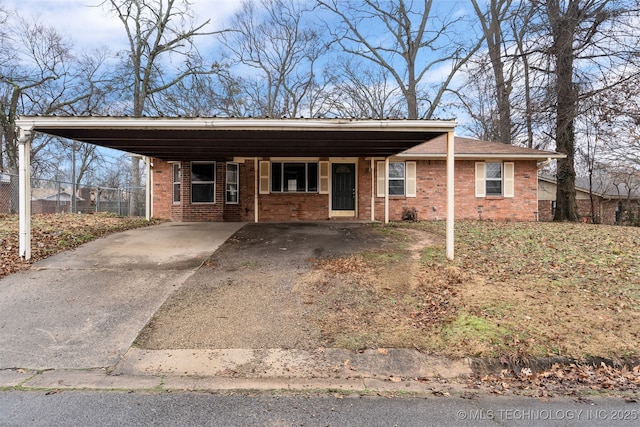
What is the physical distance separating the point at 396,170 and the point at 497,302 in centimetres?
958

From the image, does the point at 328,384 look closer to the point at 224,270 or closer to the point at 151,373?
→ the point at 151,373

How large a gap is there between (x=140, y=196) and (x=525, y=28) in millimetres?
20564

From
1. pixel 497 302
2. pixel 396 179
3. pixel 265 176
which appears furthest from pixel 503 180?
pixel 497 302

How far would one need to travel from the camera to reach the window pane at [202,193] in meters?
13.4

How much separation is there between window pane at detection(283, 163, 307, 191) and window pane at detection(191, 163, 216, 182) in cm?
266

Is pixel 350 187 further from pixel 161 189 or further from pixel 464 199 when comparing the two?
pixel 161 189

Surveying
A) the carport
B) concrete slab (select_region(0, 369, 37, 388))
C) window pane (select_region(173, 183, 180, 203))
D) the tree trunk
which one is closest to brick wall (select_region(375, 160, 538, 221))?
the tree trunk

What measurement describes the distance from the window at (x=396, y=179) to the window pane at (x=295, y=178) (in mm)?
3310

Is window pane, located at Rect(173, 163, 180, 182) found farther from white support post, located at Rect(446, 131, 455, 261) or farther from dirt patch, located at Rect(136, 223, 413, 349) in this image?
white support post, located at Rect(446, 131, 455, 261)

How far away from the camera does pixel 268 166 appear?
13711 mm

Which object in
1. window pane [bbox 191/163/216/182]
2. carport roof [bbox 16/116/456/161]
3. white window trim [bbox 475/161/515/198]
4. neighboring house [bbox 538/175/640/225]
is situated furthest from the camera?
neighboring house [bbox 538/175/640/225]

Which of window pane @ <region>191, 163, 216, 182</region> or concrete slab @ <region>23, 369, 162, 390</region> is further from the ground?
window pane @ <region>191, 163, 216, 182</region>

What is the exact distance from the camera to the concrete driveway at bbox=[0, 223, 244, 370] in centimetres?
434

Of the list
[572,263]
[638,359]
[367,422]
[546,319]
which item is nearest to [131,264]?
[367,422]
